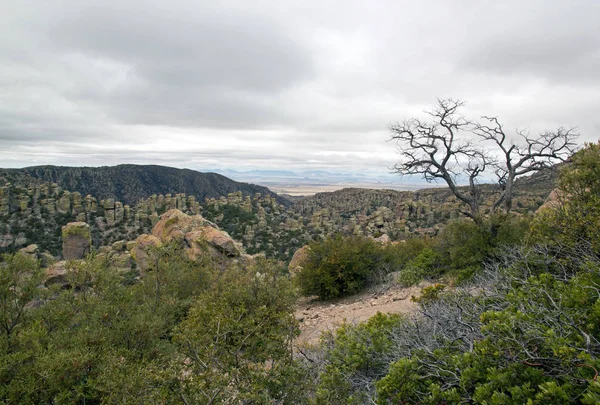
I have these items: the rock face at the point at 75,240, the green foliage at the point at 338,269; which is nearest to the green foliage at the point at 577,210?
the green foliage at the point at 338,269

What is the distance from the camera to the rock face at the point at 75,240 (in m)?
29.4

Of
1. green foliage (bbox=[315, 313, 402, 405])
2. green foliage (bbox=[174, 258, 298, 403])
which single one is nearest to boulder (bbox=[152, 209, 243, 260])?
green foliage (bbox=[174, 258, 298, 403])

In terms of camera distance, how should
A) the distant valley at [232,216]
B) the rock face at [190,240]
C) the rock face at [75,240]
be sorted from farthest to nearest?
the distant valley at [232,216] < the rock face at [75,240] < the rock face at [190,240]

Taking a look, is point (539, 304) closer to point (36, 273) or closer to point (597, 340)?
point (597, 340)

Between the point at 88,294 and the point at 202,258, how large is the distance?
23.1 feet

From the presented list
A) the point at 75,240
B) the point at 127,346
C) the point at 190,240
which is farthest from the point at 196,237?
the point at 75,240

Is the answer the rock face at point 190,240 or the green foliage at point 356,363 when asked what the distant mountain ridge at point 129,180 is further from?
the green foliage at point 356,363

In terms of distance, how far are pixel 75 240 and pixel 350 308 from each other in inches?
1122

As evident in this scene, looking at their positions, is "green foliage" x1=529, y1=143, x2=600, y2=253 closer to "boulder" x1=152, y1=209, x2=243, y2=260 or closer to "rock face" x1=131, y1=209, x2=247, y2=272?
"rock face" x1=131, y1=209, x2=247, y2=272

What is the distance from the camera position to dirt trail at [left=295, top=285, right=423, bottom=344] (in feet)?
34.0

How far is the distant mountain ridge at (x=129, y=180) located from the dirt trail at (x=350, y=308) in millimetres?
63783

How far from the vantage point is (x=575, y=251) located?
6359 mm

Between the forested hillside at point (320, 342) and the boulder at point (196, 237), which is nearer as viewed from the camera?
the forested hillside at point (320, 342)

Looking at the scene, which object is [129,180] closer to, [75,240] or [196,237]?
[75,240]
